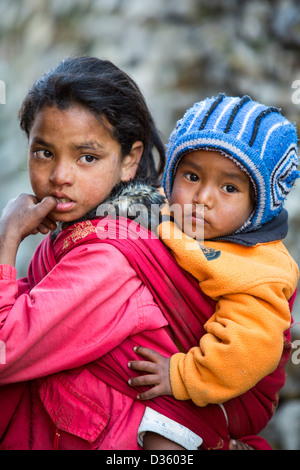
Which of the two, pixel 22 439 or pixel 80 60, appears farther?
pixel 80 60

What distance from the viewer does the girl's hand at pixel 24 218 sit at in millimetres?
1916

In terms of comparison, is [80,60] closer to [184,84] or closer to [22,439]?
[22,439]

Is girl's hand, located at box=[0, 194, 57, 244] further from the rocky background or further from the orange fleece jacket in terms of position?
the rocky background

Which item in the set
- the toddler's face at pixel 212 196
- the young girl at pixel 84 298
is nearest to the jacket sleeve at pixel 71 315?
the young girl at pixel 84 298

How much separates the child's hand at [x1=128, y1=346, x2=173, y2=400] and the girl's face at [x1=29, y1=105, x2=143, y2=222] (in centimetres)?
61

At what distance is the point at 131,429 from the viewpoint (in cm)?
173

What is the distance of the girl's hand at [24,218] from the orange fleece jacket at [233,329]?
559mm

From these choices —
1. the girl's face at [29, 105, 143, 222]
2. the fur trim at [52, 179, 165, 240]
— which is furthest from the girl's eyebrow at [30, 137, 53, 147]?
the fur trim at [52, 179, 165, 240]

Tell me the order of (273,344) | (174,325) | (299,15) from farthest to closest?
(299,15)
(174,325)
(273,344)
